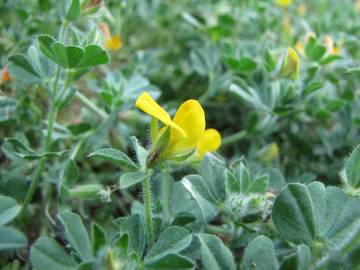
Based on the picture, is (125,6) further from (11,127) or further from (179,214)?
(179,214)

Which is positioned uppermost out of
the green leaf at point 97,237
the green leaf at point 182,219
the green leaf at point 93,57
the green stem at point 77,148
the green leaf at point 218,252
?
the green leaf at point 93,57

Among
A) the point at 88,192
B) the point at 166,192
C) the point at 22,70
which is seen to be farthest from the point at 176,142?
the point at 22,70

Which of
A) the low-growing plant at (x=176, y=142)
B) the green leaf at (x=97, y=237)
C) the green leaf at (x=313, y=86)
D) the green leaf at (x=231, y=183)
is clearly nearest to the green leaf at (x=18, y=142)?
the low-growing plant at (x=176, y=142)

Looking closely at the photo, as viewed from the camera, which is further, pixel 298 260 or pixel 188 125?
pixel 188 125

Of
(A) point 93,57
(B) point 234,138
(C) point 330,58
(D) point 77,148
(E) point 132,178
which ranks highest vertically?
(A) point 93,57

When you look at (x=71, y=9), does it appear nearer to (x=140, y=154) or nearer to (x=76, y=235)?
(x=140, y=154)

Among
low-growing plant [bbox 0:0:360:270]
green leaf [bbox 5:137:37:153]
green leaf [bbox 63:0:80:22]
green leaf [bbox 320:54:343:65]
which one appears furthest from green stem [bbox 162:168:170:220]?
green leaf [bbox 320:54:343:65]

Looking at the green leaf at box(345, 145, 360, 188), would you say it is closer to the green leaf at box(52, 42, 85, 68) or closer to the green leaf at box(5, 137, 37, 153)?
the green leaf at box(52, 42, 85, 68)

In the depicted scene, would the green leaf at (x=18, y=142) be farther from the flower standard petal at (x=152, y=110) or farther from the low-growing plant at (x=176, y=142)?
the flower standard petal at (x=152, y=110)

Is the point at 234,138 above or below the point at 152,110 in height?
below
